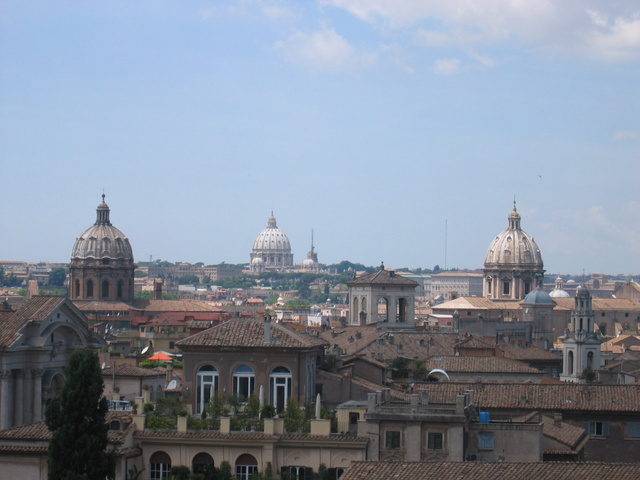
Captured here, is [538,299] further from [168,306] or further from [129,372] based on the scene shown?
[129,372]

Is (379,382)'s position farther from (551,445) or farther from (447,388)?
(551,445)

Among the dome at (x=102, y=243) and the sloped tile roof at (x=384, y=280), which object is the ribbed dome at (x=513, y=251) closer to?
the dome at (x=102, y=243)

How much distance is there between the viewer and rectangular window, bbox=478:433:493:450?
3678 cm

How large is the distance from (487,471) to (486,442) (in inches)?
262

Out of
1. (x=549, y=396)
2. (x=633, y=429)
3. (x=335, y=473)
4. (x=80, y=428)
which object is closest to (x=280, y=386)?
(x=335, y=473)

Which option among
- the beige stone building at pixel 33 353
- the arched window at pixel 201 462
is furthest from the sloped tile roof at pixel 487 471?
the beige stone building at pixel 33 353

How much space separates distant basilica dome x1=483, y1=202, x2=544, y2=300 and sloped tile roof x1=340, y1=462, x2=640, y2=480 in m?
132

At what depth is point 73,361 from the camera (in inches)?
1374

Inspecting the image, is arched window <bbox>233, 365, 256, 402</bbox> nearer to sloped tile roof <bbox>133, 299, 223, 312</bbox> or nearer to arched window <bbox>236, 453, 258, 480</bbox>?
arched window <bbox>236, 453, 258, 480</bbox>

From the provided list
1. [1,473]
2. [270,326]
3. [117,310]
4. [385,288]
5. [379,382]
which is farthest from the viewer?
[117,310]

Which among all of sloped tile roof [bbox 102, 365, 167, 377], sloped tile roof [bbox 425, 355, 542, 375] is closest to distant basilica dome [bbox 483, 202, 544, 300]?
sloped tile roof [bbox 425, 355, 542, 375]

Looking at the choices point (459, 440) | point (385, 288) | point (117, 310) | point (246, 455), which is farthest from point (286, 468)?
point (117, 310)

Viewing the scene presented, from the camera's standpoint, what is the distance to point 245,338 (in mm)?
41094

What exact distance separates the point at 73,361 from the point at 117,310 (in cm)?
9550
